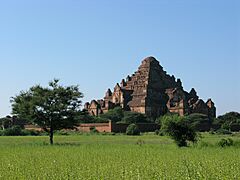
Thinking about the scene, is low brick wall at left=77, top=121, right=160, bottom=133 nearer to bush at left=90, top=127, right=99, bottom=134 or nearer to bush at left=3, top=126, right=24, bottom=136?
bush at left=90, top=127, right=99, bottom=134

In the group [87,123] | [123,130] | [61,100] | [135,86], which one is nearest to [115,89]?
[135,86]

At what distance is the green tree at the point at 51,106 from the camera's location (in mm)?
45938

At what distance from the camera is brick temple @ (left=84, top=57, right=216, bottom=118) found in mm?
115250

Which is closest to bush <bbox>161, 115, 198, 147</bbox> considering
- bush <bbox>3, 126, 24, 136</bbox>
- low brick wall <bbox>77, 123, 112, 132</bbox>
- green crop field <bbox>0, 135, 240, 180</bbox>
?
green crop field <bbox>0, 135, 240, 180</bbox>

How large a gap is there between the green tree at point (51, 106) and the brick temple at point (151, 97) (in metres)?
64.7

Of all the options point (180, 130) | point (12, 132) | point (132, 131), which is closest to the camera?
point (180, 130)

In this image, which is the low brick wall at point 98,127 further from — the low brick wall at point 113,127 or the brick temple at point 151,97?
the brick temple at point 151,97

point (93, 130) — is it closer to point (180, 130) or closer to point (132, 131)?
point (132, 131)

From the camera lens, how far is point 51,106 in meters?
46.0

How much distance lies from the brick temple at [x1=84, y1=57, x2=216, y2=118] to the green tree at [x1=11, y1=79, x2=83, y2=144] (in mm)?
64677

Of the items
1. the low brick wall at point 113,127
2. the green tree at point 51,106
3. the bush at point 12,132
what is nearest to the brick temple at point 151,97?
the low brick wall at point 113,127

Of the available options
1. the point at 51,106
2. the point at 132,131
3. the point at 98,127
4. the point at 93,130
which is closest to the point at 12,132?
the point at 93,130

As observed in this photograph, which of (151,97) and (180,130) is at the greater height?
(151,97)

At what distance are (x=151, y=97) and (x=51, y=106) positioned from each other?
2978 inches
